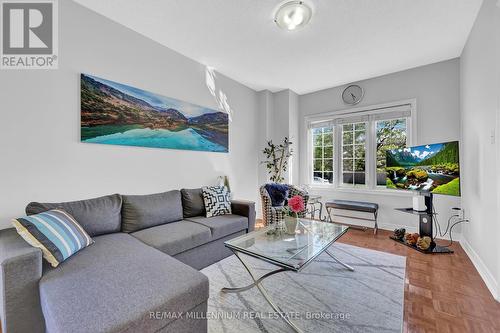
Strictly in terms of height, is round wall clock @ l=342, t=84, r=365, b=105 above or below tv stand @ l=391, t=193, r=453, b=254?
above

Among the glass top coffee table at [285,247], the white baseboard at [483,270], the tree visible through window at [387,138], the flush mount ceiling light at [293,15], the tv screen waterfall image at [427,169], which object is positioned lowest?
the white baseboard at [483,270]

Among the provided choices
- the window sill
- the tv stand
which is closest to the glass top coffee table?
the tv stand

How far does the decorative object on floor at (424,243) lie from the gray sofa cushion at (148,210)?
120 inches

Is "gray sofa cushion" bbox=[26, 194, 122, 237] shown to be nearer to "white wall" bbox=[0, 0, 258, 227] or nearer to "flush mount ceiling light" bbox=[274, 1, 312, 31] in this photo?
"white wall" bbox=[0, 0, 258, 227]

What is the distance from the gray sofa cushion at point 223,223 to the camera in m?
2.38

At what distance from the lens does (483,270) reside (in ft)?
6.86

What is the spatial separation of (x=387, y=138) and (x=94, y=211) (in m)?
4.30

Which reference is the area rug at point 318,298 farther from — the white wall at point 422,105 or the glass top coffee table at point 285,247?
the white wall at point 422,105

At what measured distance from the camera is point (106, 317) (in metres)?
0.91

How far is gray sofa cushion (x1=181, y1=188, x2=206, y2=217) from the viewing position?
274 centimetres

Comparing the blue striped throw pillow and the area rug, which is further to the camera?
the area rug

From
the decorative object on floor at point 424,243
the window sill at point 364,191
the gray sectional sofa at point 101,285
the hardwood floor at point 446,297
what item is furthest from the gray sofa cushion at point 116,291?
the window sill at point 364,191

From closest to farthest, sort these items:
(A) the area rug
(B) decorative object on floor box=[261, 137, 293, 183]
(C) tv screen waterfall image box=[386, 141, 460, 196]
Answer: (A) the area rug, (C) tv screen waterfall image box=[386, 141, 460, 196], (B) decorative object on floor box=[261, 137, 293, 183]

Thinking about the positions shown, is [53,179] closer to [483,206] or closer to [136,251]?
[136,251]
